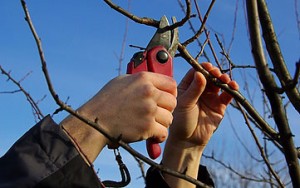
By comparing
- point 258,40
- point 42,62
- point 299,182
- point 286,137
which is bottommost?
point 299,182

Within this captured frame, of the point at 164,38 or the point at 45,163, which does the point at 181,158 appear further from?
the point at 45,163

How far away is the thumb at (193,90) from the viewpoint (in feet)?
5.91

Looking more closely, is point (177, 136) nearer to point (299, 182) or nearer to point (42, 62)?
point (299, 182)

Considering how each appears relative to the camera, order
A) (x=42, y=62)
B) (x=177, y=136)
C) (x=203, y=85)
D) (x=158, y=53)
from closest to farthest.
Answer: (x=42, y=62) < (x=158, y=53) < (x=203, y=85) < (x=177, y=136)

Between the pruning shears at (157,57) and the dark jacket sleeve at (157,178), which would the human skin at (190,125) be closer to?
the dark jacket sleeve at (157,178)

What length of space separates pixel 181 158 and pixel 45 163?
2.51 feet

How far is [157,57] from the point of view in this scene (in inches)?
63.7

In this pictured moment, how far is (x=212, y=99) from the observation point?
1.98 metres

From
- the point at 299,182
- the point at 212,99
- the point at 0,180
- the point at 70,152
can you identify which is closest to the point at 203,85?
the point at 212,99

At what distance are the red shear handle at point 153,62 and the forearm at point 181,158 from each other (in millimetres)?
397

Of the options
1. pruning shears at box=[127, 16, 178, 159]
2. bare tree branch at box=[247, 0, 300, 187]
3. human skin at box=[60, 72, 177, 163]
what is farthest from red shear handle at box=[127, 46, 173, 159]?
bare tree branch at box=[247, 0, 300, 187]

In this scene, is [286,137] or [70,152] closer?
[70,152]

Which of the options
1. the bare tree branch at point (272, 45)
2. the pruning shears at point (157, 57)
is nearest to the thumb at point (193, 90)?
the pruning shears at point (157, 57)

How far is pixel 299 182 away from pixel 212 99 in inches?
24.8
